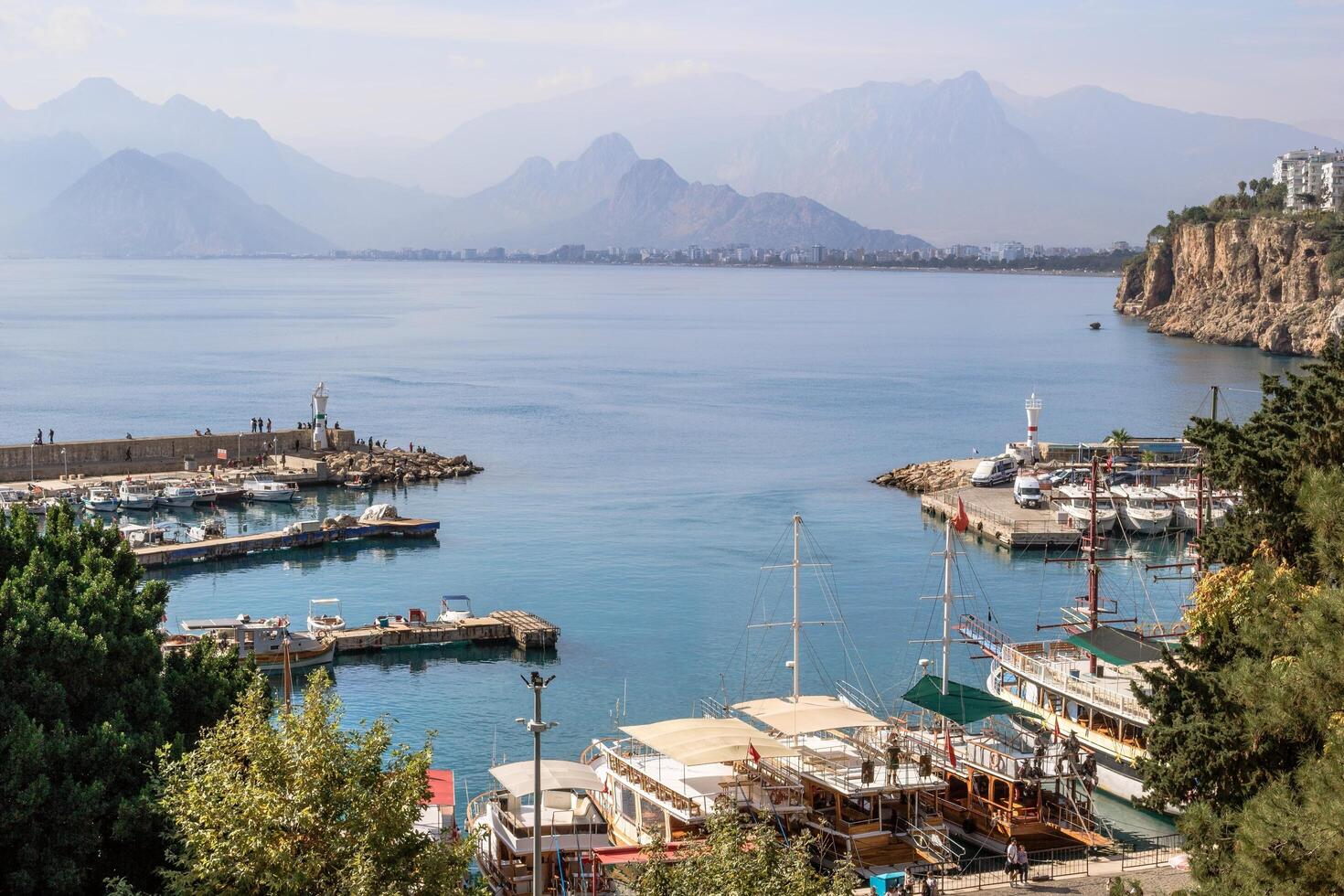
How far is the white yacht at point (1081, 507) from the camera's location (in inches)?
2140

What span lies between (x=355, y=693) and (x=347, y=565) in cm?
1510

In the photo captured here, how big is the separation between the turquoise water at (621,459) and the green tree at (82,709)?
867 centimetres

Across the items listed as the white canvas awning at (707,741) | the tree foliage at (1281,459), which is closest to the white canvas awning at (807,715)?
the white canvas awning at (707,741)

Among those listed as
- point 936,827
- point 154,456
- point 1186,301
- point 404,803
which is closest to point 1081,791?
point 936,827

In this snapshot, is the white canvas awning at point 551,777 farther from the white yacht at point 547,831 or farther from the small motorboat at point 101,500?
the small motorboat at point 101,500

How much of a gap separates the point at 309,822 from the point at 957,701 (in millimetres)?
17268

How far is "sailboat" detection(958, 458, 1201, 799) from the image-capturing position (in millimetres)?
28797

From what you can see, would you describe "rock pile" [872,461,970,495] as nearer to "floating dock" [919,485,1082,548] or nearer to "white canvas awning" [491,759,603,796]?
"floating dock" [919,485,1082,548]

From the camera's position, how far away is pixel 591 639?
39.7 metres

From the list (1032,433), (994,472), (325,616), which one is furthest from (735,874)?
(1032,433)

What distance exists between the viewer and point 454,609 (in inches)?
1626

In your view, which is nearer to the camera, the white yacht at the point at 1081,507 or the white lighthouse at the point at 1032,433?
the white yacht at the point at 1081,507

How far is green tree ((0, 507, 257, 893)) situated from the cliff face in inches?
4139

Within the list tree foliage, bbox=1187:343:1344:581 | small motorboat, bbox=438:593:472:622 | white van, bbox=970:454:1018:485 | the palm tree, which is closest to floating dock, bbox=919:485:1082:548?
white van, bbox=970:454:1018:485
